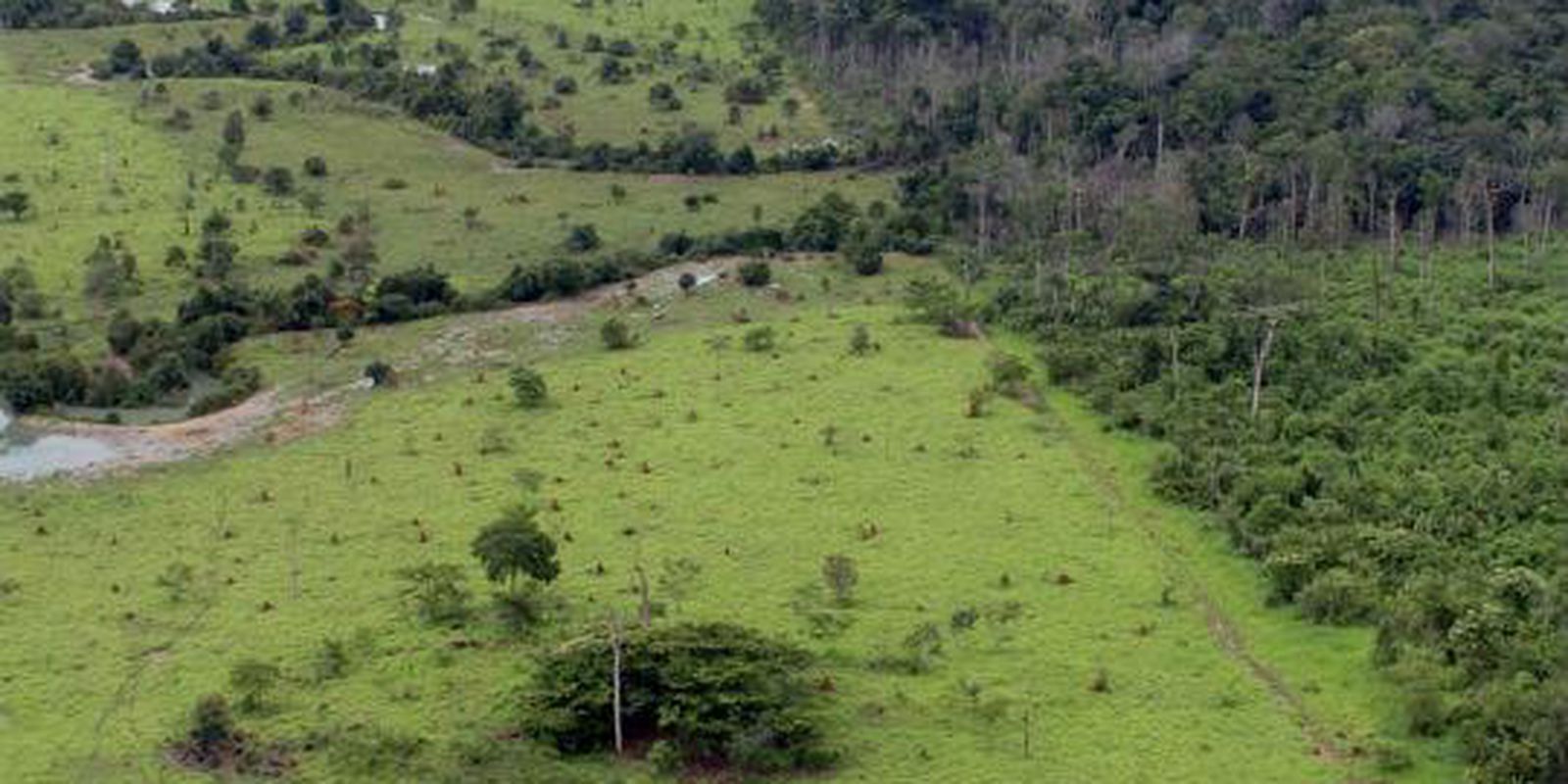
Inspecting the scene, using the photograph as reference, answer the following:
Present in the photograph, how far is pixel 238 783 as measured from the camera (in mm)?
45938

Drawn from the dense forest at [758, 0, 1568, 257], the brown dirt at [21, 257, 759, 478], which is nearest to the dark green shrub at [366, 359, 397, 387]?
the brown dirt at [21, 257, 759, 478]

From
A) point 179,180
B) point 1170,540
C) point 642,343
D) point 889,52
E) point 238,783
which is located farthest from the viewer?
point 889,52

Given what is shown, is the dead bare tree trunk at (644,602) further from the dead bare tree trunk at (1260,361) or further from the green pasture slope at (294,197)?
the green pasture slope at (294,197)

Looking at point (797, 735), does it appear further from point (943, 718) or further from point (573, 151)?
point (573, 151)

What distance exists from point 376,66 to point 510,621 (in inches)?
2734

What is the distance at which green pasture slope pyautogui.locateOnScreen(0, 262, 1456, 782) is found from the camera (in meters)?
47.2

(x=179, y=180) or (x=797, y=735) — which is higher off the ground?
(x=179, y=180)

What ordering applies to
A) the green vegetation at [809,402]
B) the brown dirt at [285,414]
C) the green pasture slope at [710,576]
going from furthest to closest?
the brown dirt at [285,414], the green vegetation at [809,402], the green pasture slope at [710,576]

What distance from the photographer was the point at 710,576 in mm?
56094

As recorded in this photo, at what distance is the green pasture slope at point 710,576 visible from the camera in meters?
47.2

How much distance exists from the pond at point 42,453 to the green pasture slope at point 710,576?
6.77 ft

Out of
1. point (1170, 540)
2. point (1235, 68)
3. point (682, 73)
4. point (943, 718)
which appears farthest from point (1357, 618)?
point (682, 73)

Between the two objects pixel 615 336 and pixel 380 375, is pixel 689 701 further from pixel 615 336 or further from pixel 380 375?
pixel 615 336

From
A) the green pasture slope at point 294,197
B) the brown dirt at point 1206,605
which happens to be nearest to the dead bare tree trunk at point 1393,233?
the brown dirt at point 1206,605
